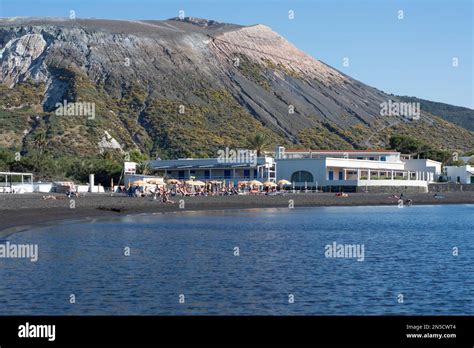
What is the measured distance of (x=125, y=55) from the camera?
543ft

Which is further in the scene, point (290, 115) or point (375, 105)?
point (375, 105)

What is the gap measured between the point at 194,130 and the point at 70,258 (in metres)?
108

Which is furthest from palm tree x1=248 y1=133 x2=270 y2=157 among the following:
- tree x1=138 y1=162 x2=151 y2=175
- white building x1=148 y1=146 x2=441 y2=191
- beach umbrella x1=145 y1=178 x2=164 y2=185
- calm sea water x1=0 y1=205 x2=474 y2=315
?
calm sea water x1=0 y1=205 x2=474 y2=315

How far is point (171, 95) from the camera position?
15362 centimetres

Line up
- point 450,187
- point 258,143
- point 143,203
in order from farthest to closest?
point 258,143 < point 450,187 < point 143,203

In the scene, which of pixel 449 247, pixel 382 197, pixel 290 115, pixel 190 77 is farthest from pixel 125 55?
pixel 449 247

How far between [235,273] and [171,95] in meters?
132

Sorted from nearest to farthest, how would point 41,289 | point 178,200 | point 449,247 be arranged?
point 41,289, point 449,247, point 178,200

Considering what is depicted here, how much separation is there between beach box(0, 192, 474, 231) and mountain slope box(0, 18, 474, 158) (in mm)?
46194

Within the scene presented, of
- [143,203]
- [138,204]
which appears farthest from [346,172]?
[138,204]

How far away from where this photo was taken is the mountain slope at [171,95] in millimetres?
126000

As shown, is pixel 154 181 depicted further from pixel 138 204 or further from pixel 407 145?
pixel 407 145
